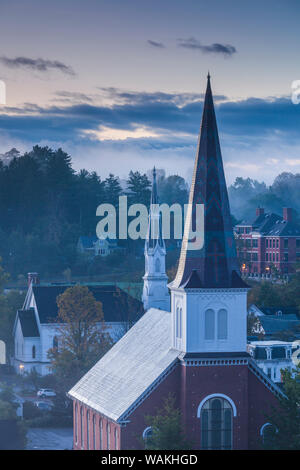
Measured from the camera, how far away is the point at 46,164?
16338 centimetres

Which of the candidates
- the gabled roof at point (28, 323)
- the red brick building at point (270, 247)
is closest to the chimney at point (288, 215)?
the red brick building at point (270, 247)

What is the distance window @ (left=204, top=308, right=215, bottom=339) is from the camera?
4638cm

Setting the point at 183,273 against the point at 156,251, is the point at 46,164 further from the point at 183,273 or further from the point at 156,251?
the point at 183,273

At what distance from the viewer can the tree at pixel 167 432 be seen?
4344 centimetres

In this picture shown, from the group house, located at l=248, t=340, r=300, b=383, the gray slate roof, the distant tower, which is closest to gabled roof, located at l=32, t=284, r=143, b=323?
the distant tower

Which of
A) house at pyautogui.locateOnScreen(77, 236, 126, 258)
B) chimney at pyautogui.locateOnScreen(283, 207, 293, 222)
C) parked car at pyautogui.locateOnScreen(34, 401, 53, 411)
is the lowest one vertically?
parked car at pyautogui.locateOnScreen(34, 401, 53, 411)

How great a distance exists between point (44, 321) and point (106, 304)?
22.7 feet

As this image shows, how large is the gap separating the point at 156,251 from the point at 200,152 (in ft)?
131

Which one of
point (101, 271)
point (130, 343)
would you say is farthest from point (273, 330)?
point (101, 271)

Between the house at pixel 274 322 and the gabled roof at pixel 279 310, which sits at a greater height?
the gabled roof at pixel 279 310

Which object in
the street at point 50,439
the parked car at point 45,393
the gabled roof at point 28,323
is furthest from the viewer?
the gabled roof at point 28,323

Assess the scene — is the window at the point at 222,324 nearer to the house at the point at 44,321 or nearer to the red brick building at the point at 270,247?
the house at the point at 44,321

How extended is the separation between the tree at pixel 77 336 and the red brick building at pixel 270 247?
183 feet

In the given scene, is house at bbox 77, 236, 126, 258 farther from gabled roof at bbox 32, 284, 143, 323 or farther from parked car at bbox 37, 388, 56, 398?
parked car at bbox 37, 388, 56, 398
